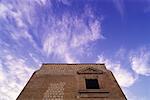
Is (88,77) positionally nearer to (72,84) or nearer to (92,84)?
(92,84)

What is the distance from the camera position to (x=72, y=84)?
14.1 m

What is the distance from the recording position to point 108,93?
42.4 ft

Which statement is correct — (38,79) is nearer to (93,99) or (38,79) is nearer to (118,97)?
(93,99)

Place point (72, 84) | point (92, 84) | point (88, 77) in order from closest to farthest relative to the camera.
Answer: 1. point (72, 84)
2. point (92, 84)
3. point (88, 77)

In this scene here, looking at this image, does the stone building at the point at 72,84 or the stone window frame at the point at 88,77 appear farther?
the stone window frame at the point at 88,77

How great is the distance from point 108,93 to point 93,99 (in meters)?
1.12

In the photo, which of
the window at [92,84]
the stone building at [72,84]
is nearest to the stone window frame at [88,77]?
the stone building at [72,84]

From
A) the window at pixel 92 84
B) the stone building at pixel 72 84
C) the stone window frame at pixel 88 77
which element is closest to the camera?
the stone building at pixel 72 84

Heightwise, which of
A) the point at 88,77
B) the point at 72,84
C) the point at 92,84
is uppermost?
the point at 88,77

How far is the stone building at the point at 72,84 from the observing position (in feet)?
41.7

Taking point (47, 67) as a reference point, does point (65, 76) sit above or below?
below

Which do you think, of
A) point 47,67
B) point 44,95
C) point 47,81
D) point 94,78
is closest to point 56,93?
point 44,95

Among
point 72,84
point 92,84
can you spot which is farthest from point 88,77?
point 72,84

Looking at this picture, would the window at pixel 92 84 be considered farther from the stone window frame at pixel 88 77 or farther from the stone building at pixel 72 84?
the stone window frame at pixel 88 77
